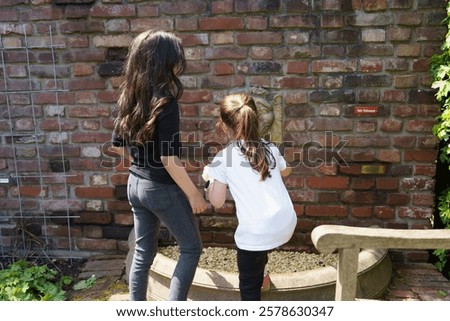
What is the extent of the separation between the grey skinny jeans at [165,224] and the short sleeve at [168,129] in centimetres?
21

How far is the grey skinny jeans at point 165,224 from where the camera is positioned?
7.13ft

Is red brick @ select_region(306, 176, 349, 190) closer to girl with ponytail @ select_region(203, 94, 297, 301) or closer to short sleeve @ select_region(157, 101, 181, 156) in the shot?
girl with ponytail @ select_region(203, 94, 297, 301)

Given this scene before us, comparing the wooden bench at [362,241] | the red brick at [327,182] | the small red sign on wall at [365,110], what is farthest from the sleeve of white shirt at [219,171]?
the small red sign on wall at [365,110]

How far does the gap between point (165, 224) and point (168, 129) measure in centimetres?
50

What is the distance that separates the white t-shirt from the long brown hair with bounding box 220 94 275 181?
0.03 metres

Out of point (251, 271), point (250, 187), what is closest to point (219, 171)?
point (250, 187)

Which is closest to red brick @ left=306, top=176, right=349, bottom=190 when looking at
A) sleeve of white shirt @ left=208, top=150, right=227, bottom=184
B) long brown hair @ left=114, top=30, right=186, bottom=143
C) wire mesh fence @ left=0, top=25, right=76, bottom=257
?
sleeve of white shirt @ left=208, top=150, right=227, bottom=184

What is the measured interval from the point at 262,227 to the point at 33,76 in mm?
2089

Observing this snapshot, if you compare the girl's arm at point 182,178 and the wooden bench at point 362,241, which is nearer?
the wooden bench at point 362,241

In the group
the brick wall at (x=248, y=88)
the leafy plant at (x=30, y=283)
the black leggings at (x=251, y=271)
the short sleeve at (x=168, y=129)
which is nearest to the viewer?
the short sleeve at (x=168, y=129)

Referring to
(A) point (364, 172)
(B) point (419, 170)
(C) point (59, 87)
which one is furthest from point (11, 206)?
(B) point (419, 170)

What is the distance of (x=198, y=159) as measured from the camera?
3250 mm

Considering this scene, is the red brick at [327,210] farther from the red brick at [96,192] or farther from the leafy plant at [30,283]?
the leafy plant at [30,283]
